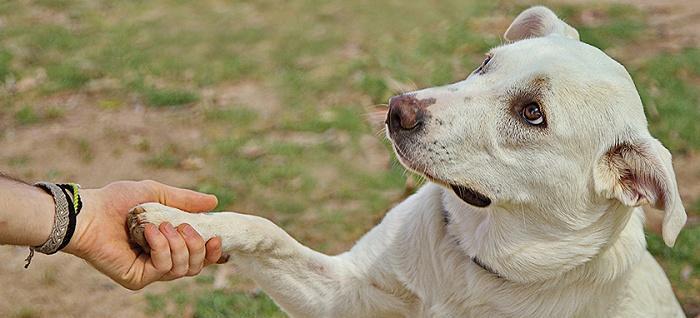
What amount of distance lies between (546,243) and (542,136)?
42cm

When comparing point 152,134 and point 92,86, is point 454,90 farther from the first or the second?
point 92,86

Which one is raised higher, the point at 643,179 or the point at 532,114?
the point at 532,114

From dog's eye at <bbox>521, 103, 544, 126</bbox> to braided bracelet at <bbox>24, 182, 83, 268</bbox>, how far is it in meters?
1.52

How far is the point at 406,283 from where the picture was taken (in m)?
3.78

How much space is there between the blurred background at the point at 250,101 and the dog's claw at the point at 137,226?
151 centimetres

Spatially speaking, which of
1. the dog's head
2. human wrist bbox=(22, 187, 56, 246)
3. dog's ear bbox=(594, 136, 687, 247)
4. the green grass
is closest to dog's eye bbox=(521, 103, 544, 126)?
Answer: the dog's head

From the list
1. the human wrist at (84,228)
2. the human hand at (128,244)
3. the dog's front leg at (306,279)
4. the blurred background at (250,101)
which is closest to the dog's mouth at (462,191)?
the dog's front leg at (306,279)

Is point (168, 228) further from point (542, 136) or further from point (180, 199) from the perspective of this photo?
point (542, 136)

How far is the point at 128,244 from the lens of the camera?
3.35 metres

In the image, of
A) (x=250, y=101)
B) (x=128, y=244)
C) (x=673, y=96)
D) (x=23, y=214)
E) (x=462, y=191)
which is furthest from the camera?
(x=673, y=96)

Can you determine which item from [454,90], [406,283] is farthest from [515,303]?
[454,90]

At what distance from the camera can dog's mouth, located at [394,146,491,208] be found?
3.36 m

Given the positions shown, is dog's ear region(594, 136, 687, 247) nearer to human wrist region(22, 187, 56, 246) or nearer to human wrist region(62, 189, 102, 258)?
human wrist region(62, 189, 102, 258)

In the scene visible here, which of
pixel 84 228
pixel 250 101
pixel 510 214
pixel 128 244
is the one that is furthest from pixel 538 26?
pixel 250 101
